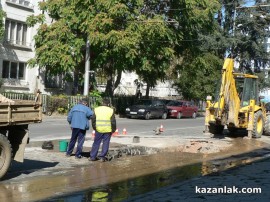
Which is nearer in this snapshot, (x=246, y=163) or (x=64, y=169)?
(x=64, y=169)

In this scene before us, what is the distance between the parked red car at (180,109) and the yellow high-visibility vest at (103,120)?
26147 mm

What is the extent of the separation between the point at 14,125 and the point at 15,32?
86.3ft

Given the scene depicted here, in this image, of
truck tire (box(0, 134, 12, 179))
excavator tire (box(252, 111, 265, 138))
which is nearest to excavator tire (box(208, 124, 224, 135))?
excavator tire (box(252, 111, 265, 138))

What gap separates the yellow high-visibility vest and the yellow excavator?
7421mm

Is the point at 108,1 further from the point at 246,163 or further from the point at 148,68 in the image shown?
the point at 246,163

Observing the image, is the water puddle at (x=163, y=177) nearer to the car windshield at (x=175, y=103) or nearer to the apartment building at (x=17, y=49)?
the apartment building at (x=17, y=49)

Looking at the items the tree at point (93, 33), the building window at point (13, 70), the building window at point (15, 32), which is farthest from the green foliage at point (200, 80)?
the building window at point (15, 32)

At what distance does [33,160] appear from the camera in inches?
448

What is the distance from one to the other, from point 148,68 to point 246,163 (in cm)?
2057

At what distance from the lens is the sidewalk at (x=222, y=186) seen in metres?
7.70

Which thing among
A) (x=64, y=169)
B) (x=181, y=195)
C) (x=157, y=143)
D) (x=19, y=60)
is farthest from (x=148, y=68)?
(x=181, y=195)

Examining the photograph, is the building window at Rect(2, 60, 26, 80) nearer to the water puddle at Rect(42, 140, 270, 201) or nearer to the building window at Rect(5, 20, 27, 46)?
the building window at Rect(5, 20, 27, 46)

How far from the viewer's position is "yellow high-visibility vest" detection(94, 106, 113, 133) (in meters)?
11.7

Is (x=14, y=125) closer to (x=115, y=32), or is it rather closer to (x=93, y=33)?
(x=115, y=32)
